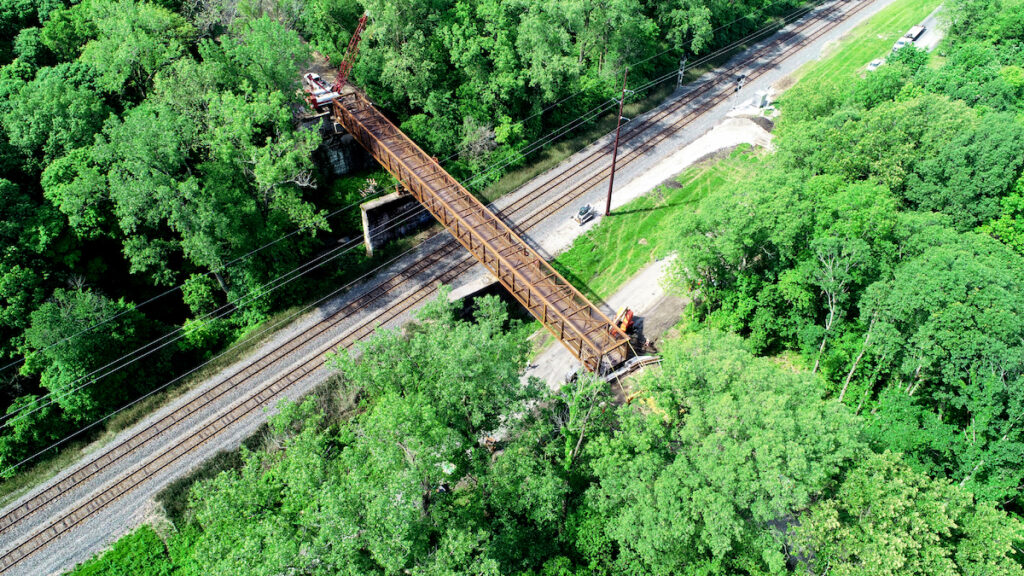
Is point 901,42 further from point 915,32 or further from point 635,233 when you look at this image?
point 635,233

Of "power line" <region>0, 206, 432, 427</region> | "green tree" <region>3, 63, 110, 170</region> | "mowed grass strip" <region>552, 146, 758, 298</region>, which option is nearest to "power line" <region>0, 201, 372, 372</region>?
"power line" <region>0, 206, 432, 427</region>

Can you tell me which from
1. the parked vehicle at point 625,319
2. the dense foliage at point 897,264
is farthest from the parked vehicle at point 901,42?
the parked vehicle at point 625,319

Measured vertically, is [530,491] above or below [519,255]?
below

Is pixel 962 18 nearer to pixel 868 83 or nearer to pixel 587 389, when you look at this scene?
pixel 868 83

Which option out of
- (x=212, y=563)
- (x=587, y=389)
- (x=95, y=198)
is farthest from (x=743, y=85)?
(x=212, y=563)

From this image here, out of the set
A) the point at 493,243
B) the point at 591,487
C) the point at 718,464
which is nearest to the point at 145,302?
the point at 493,243

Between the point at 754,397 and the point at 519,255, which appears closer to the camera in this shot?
the point at 754,397

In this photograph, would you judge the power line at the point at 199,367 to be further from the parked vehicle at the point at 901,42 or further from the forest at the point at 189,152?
the parked vehicle at the point at 901,42
